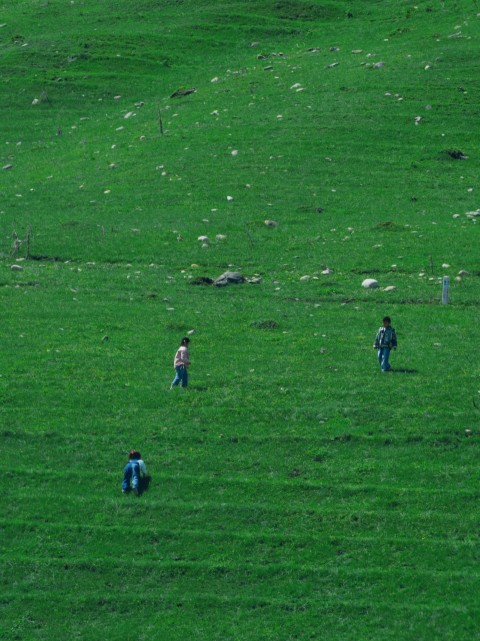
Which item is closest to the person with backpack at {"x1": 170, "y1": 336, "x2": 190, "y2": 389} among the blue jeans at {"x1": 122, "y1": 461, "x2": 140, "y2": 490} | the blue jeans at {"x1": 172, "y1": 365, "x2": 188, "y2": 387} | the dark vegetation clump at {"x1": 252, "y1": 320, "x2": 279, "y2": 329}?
the blue jeans at {"x1": 172, "y1": 365, "x2": 188, "y2": 387}

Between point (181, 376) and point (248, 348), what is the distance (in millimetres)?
4095

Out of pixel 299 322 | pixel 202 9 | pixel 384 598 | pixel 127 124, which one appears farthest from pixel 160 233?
pixel 202 9

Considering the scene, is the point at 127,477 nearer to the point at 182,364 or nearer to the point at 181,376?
the point at 182,364

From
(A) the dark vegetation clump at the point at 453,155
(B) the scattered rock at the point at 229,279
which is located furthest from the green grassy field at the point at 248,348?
(B) the scattered rock at the point at 229,279

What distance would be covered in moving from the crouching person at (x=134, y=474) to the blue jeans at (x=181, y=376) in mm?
4705

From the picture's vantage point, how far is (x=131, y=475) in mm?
26078

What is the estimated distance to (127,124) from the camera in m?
67.1

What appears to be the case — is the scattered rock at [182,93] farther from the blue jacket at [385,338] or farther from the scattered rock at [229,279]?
the blue jacket at [385,338]

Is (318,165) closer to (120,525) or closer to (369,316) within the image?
(369,316)

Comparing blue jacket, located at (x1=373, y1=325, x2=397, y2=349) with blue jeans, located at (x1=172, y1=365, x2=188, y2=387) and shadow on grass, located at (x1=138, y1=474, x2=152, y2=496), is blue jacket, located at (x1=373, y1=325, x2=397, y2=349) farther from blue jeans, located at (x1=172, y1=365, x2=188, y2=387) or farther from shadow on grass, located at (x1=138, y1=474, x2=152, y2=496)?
shadow on grass, located at (x1=138, y1=474, x2=152, y2=496)

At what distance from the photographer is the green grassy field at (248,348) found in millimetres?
23125

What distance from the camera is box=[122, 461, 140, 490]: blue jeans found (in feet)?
85.1

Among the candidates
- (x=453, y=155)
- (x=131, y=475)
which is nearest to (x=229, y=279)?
(x=131, y=475)

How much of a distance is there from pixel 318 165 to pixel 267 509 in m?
33.2
